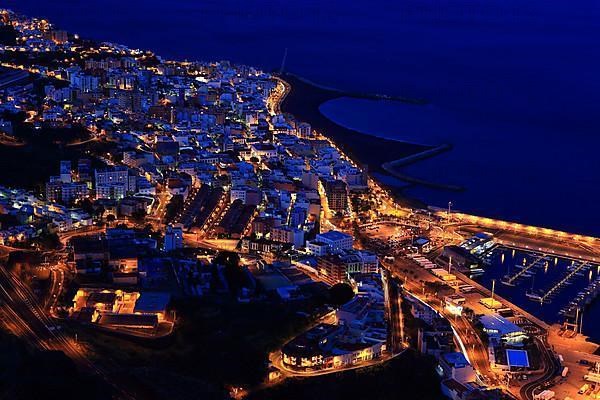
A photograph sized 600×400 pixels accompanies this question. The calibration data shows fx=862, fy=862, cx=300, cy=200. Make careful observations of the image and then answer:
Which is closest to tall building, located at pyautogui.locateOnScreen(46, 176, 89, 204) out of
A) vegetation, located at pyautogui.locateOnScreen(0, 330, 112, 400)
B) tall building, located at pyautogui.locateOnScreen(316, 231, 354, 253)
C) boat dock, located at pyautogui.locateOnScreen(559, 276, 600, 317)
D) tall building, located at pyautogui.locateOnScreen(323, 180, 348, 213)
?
tall building, located at pyautogui.locateOnScreen(323, 180, 348, 213)

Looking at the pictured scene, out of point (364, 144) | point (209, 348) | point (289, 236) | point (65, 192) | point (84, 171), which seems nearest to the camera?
point (209, 348)

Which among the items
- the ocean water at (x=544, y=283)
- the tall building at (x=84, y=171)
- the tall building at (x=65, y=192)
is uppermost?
the tall building at (x=84, y=171)

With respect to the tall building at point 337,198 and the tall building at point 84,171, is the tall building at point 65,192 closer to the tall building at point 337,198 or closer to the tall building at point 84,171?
the tall building at point 84,171

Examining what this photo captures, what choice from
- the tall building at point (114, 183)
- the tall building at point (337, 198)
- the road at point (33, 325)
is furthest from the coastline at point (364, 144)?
the road at point (33, 325)

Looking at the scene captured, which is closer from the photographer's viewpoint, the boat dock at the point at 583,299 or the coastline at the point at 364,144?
the boat dock at the point at 583,299

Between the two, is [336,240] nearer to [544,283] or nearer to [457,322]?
[457,322]

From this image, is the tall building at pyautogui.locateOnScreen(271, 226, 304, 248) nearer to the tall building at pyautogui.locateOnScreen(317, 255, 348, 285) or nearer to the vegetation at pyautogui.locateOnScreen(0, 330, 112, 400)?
the tall building at pyautogui.locateOnScreen(317, 255, 348, 285)

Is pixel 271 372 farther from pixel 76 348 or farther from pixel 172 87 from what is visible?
pixel 172 87

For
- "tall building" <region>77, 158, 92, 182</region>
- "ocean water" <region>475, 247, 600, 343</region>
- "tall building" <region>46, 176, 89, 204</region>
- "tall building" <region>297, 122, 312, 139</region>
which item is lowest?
"ocean water" <region>475, 247, 600, 343</region>

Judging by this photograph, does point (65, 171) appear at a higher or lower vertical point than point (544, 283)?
higher

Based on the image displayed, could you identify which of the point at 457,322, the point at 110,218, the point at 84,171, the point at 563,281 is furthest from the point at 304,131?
the point at 457,322

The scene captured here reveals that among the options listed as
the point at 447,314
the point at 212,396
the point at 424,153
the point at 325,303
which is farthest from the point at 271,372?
the point at 424,153

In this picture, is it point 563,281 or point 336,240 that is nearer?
point 563,281
